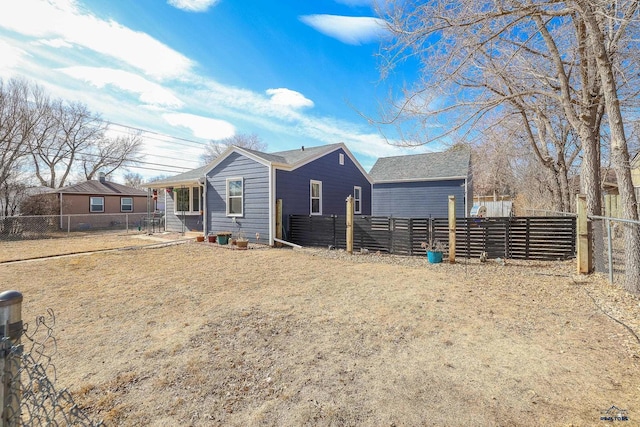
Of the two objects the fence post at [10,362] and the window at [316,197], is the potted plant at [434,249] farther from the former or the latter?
the fence post at [10,362]

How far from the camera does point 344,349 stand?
3.05 metres

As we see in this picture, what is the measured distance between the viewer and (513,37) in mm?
6293

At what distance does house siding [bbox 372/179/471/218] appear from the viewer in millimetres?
17625

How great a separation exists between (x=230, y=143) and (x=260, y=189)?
3070cm

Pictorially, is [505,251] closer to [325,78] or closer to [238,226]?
[325,78]

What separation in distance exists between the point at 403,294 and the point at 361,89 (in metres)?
4.49

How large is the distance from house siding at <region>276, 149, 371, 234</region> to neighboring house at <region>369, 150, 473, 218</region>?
4.07 metres

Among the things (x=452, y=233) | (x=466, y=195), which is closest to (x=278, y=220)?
(x=452, y=233)

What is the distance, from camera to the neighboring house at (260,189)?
35.9 ft

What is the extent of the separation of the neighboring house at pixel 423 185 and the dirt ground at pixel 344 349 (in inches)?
479

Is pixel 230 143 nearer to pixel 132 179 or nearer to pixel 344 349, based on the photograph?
pixel 132 179

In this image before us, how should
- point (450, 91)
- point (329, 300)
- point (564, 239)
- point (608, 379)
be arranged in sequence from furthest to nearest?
1. point (564, 239)
2. point (450, 91)
3. point (329, 300)
4. point (608, 379)

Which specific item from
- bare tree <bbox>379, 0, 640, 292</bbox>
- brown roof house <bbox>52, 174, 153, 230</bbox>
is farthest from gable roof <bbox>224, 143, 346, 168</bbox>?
brown roof house <bbox>52, 174, 153, 230</bbox>

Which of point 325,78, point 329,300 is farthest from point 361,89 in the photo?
point 329,300
